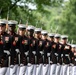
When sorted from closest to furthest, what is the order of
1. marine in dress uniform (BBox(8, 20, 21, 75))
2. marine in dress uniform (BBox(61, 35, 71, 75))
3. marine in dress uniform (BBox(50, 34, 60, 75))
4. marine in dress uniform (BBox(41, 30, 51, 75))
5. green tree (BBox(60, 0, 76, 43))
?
marine in dress uniform (BBox(8, 20, 21, 75)), marine in dress uniform (BBox(41, 30, 51, 75)), marine in dress uniform (BBox(50, 34, 60, 75)), marine in dress uniform (BBox(61, 35, 71, 75)), green tree (BBox(60, 0, 76, 43))

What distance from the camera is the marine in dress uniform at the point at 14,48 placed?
1475cm

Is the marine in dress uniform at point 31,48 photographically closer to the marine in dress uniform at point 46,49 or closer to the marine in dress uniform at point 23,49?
the marine in dress uniform at point 23,49

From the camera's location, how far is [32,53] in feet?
54.2

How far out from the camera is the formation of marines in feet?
47.0

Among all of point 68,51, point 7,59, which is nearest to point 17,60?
point 7,59

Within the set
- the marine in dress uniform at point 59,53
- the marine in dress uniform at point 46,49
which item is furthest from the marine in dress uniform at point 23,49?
the marine in dress uniform at point 59,53

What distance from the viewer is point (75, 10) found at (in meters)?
62.1

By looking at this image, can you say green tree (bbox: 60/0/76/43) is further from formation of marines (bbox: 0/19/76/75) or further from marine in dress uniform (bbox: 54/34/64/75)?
marine in dress uniform (bbox: 54/34/64/75)

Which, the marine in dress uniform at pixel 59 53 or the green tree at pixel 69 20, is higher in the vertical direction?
the marine in dress uniform at pixel 59 53

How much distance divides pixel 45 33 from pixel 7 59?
406 centimetres

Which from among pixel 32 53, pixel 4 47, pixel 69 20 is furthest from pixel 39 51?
pixel 69 20

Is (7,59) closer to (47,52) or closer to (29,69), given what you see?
(29,69)

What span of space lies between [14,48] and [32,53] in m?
1.76

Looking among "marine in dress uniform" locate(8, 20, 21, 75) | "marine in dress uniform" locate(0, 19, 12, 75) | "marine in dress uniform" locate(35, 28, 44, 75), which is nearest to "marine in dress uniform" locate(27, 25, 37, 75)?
"marine in dress uniform" locate(35, 28, 44, 75)
